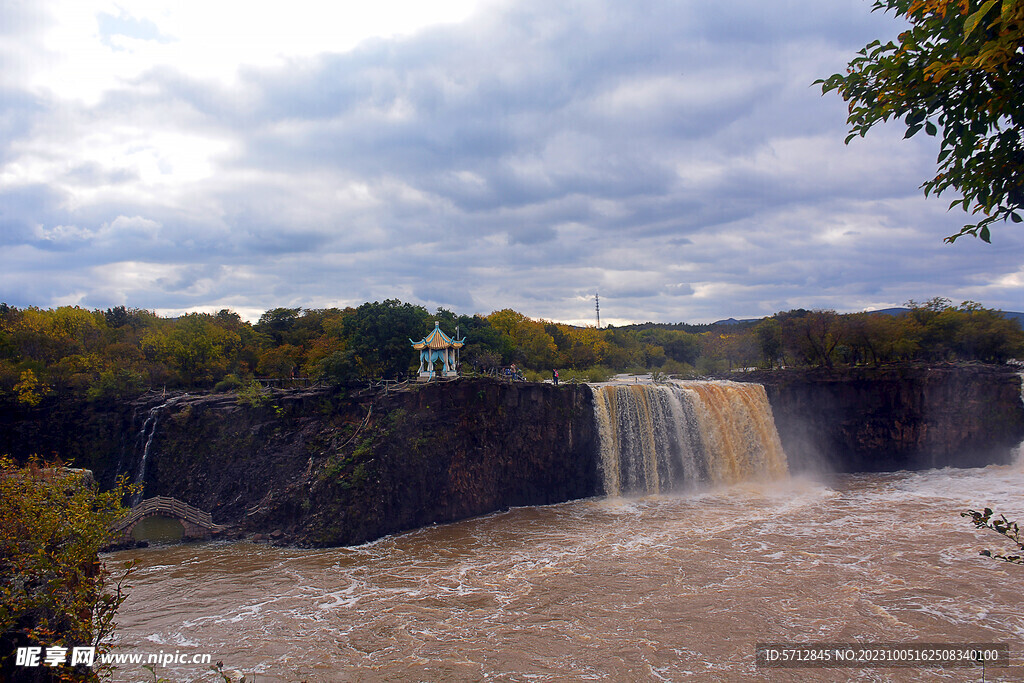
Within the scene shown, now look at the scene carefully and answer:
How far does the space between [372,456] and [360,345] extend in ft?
33.5

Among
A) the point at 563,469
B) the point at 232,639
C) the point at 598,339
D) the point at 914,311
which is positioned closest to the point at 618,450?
the point at 563,469

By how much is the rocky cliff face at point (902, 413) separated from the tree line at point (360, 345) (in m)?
6.00

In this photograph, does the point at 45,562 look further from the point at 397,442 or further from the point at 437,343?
the point at 437,343

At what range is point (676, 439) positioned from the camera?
99.7 feet

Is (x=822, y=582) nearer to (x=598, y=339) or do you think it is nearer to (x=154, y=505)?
(x=154, y=505)

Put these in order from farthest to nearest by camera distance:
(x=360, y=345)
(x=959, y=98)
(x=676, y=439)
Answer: (x=360, y=345)
(x=676, y=439)
(x=959, y=98)

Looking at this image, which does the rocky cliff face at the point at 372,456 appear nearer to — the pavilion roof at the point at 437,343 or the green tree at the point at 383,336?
the pavilion roof at the point at 437,343

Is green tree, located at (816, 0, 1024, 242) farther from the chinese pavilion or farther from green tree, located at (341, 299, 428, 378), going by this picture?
green tree, located at (341, 299, 428, 378)

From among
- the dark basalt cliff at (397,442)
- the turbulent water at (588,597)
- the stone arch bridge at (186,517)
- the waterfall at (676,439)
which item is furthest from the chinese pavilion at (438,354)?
the stone arch bridge at (186,517)

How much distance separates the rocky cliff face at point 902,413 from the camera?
3497 cm

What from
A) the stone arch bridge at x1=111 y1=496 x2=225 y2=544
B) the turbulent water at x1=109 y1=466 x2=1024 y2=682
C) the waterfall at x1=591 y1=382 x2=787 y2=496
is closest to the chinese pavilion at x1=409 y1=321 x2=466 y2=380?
the waterfall at x1=591 y1=382 x2=787 y2=496

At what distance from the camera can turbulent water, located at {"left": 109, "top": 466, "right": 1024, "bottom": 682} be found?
13.9m

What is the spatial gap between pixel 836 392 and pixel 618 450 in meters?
15.6

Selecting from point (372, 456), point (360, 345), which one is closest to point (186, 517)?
point (372, 456)
